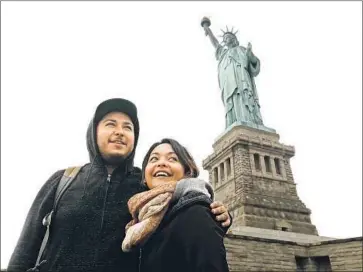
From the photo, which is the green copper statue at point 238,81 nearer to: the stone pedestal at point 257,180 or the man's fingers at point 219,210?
the stone pedestal at point 257,180

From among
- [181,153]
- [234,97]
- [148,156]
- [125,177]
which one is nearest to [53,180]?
[125,177]

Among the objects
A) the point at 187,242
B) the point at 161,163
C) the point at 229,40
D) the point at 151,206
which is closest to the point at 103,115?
the point at 161,163

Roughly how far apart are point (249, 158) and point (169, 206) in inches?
704

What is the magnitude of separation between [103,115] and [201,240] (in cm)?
124

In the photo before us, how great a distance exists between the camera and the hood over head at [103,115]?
8.29ft

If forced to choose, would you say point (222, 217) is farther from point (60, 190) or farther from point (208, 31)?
point (208, 31)

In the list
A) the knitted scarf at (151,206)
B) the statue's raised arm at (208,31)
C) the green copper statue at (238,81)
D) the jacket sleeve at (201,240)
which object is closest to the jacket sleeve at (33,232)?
the knitted scarf at (151,206)

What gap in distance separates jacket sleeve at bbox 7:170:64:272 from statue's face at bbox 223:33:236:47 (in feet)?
75.6

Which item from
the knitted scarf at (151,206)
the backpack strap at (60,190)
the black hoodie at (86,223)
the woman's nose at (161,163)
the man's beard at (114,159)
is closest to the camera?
the knitted scarf at (151,206)

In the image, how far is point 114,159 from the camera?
8.05ft

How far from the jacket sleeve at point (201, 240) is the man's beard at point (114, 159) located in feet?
2.35

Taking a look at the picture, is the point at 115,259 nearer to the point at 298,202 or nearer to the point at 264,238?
the point at 264,238

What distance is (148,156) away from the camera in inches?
99.3

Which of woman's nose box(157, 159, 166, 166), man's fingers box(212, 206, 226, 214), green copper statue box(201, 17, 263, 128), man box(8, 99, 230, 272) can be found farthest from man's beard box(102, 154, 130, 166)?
green copper statue box(201, 17, 263, 128)
